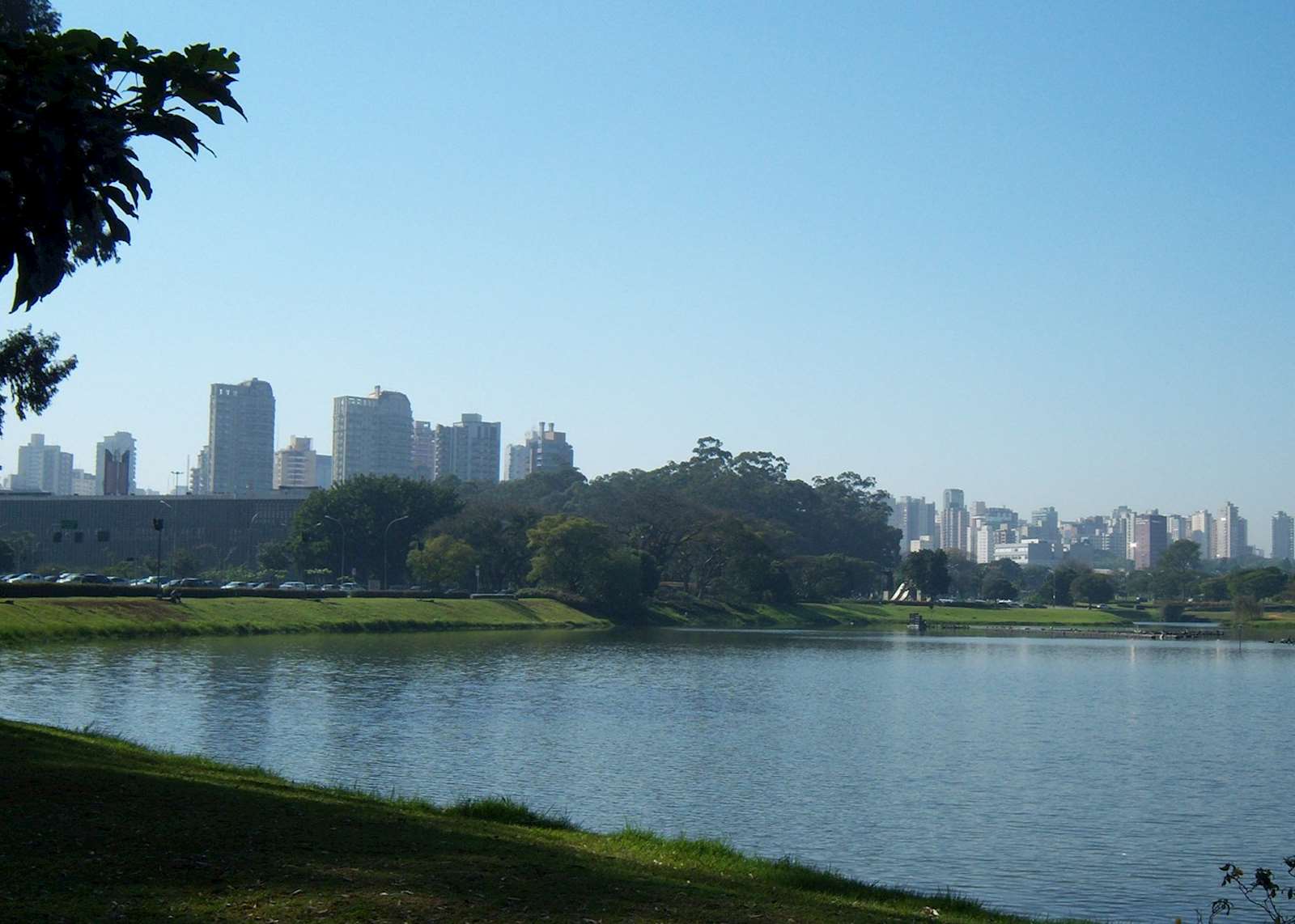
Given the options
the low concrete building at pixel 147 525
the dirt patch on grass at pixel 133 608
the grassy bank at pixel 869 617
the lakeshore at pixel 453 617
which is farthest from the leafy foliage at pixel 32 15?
the low concrete building at pixel 147 525

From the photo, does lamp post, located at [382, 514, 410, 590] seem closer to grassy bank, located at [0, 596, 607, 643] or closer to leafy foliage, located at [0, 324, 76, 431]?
grassy bank, located at [0, 596, 607, 643]

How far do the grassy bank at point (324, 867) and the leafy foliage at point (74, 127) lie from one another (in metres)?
4.52

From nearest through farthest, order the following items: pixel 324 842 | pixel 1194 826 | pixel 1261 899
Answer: pixel 324 842, pixel 1261 899, pixel 1194 826

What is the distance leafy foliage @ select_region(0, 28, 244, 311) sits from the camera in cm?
955

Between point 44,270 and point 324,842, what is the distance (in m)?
→ 5.74

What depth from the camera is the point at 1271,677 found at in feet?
210

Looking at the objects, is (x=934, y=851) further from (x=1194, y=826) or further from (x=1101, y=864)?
(x=1194, y=826)

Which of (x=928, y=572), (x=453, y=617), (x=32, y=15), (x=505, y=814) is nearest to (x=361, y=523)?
(x=453, y=617)

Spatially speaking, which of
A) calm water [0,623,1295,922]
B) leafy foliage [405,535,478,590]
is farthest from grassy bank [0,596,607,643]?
leafy foliage [405,535,478,590]

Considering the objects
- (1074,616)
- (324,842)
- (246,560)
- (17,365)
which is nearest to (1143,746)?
(324,842)

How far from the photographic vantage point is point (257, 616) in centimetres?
7606

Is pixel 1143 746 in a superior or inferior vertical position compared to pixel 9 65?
inferior

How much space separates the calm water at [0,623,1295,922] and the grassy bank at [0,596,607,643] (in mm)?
4047

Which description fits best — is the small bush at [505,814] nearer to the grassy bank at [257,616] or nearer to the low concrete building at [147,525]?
the grassy bank at [257,616]
